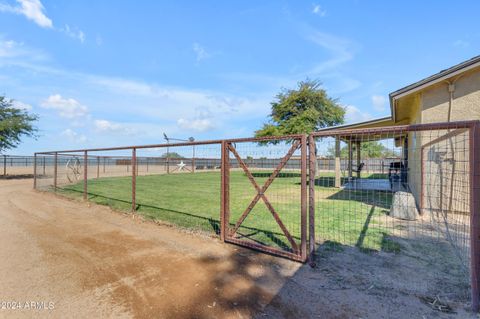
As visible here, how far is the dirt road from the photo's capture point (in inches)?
85.9

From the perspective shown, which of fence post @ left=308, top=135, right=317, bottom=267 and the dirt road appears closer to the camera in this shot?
the dirt road

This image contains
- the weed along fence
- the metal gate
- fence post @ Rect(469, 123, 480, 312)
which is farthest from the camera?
the metal gate

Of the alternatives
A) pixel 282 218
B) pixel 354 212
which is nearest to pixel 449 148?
pixel 354 212

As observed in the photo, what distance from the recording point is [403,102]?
24.5 feet

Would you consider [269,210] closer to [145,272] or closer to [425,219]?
[145,272]

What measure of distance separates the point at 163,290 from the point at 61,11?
9.58 m

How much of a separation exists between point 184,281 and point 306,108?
1730 cm

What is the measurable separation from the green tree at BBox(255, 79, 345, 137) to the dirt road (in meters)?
14.6

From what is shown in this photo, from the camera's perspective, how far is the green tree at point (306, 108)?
17812mm

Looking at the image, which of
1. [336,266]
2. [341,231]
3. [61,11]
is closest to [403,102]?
[341,231]

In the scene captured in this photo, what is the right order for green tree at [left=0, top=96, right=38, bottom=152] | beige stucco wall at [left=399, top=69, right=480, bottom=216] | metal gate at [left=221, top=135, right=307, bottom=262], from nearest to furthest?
metal gate at [left=221, top=135, right=307, bottom=262], beige stucco wall at [left=399, top=69, right=480, bottom=216], green tree at [left=0, top=96, right=38, bottom=152]

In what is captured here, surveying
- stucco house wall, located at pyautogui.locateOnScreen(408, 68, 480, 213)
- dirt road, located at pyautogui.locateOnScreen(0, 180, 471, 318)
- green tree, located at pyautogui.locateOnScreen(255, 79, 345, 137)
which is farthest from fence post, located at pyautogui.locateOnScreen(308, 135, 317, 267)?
green tree, located at pyautogui.locateOnScreen(255, 79, 345, 137)

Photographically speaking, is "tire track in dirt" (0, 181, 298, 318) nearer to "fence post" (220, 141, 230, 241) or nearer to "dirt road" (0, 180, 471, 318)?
"dirt road" (0, 180, 471, 318)

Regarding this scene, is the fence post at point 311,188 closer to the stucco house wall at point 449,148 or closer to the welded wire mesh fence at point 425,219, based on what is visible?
the welded wire mesh fence at point 425,219
